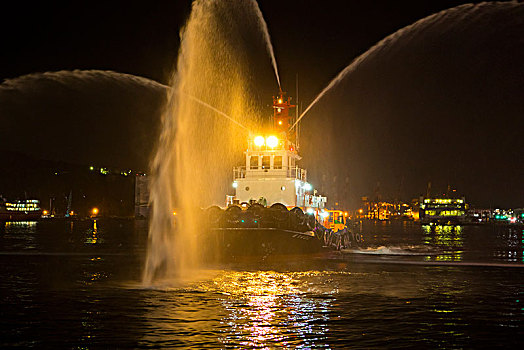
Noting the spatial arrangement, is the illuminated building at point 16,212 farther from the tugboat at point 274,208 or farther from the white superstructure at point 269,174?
the white superstructure at point 269,174

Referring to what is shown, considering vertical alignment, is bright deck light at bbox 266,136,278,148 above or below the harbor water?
above

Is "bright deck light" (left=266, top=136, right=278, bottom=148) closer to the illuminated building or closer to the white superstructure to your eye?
the white superstructure

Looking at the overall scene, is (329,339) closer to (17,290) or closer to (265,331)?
(265,331)

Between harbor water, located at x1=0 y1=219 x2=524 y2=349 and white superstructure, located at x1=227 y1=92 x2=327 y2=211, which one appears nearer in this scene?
harbor water, located at x1=0 y1=219 x2=524 y2=349

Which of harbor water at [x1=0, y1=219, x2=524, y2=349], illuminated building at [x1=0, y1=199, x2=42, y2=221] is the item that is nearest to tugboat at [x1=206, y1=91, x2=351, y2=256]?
harbor water at [x1=0, y1=219, x2=524, y2=349]

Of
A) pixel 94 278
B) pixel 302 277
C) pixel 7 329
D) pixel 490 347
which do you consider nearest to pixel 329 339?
pixel 490 347

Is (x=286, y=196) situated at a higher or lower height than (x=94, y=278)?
higher

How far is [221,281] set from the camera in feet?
74.1

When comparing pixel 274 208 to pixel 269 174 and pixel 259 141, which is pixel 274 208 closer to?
pixel 269 174

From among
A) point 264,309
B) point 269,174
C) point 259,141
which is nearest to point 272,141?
point 259,141

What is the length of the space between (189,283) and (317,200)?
2954 cm

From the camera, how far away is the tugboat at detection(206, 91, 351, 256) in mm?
34406

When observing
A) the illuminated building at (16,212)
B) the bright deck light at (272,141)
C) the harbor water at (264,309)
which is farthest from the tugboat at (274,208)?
the illuminated building at (16,212)

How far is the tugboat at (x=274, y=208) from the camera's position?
34406 millimetres
